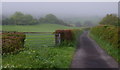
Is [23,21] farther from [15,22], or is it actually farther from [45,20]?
[45,20]

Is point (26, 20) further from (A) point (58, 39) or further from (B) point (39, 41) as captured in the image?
(A) point (58, 39)

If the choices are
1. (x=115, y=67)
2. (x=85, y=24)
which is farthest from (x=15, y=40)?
(x=85, y=24)

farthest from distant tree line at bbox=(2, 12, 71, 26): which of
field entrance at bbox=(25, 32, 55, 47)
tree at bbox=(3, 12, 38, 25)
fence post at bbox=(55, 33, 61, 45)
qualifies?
fence post at bbox=(55, 33, 61, 45)

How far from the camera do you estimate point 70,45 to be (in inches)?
797

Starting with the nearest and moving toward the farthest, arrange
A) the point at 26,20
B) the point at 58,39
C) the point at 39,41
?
the point at 58,39 < the point at 39,41 < the point at 26,20

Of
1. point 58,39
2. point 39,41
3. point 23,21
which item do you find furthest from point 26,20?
point 58,39

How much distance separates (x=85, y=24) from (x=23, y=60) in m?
76.7

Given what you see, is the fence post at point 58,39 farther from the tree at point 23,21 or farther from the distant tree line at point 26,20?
the tree at point 23,21

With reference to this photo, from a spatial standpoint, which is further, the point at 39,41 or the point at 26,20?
the point at 26,20

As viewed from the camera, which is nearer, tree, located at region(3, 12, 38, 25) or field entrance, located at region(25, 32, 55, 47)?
field entrance, located at region(25, 32, 55, 47)

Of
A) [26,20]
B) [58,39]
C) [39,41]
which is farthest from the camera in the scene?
[26,20]

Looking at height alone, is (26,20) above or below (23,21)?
above

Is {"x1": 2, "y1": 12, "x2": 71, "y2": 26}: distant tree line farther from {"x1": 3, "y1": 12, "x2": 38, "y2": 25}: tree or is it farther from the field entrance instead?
the field entrance

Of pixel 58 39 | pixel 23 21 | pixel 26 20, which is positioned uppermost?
pixel 26 20
